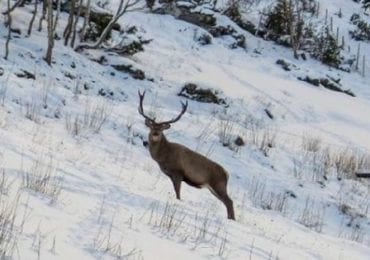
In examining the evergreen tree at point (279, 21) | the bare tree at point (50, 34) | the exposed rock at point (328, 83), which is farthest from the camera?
the evergreen tree at point (279, 21)

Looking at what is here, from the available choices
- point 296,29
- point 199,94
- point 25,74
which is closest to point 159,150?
point 25,74

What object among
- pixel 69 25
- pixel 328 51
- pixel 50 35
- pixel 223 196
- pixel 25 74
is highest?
pixel 223 196

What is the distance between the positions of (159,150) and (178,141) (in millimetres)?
4591

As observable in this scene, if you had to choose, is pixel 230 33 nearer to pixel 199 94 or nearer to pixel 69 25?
pixel 199 94

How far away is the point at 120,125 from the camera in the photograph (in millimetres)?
12914

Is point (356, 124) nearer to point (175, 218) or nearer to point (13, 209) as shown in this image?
point (175, 218)

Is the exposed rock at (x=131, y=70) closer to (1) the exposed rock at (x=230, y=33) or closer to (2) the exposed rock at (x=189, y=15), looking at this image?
(1) the exposed rock at (x=230, y=33)

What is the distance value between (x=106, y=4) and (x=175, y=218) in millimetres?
17080

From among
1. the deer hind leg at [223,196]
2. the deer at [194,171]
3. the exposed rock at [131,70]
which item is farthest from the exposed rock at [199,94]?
the deer hind leg at [223,196]

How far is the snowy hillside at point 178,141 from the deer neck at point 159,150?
0.44 meters

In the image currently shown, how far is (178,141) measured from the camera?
44.1ft

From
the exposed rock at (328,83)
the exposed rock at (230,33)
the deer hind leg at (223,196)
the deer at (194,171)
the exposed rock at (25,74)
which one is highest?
the deer at (194,171)

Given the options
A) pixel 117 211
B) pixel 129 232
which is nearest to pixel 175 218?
pixel 117 211

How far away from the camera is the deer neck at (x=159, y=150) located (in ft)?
28.9
